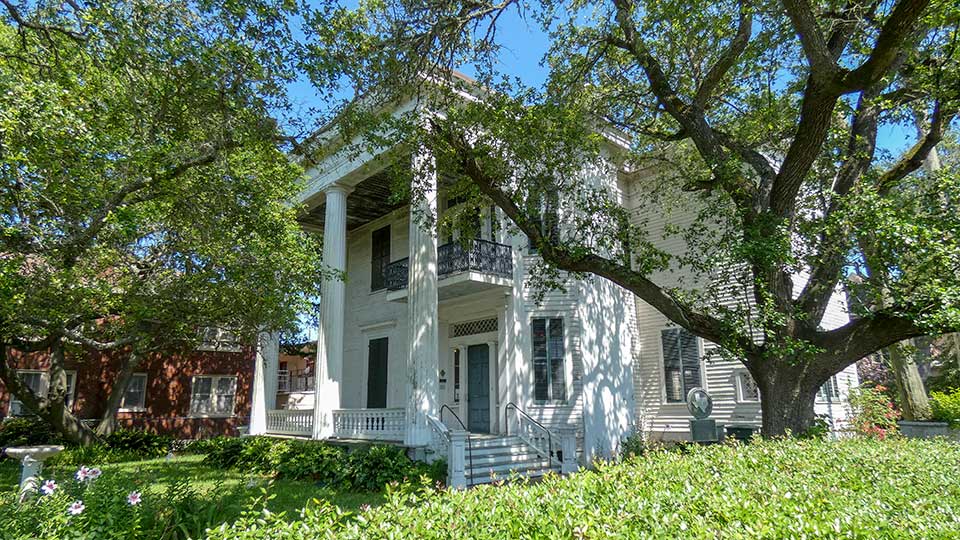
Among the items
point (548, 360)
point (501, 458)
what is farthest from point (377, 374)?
point (501, 458)

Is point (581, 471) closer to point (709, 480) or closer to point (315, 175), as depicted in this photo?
point (709, 480)

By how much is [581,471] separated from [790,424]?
519cm

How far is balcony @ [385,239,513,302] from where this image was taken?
43.8ft

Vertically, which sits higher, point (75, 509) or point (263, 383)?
point (263, 383)

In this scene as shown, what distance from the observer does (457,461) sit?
10445 millimetres

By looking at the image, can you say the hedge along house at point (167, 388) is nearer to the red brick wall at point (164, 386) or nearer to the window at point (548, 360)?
the red brick wall at point (164, 386)

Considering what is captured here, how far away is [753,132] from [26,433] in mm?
21116

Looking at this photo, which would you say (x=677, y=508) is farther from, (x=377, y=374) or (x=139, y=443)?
(x=139, y=443)

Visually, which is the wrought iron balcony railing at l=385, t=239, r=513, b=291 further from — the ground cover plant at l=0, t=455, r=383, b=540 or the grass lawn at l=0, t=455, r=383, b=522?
the ground cover plant at l=0, t=455, r=383, b=540

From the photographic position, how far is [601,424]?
13422 mm

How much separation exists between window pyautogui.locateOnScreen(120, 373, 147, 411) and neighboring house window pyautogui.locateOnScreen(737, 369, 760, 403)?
20.6 m

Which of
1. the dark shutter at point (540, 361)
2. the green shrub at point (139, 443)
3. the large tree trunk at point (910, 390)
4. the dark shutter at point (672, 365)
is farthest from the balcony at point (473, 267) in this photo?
the large tree trunk at point (910, 390)

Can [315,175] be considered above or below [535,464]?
above

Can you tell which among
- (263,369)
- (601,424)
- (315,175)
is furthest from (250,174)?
(601,424)
